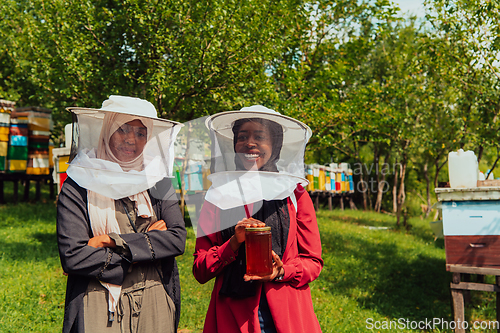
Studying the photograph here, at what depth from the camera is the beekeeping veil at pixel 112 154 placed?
84.3 inches

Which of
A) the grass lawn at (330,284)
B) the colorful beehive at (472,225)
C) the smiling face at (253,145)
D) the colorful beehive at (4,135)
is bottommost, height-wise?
the grass lawn at (330,284)

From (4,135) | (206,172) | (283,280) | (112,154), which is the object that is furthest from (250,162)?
(4,135)

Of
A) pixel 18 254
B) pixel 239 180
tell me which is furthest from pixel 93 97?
pixel 239 180

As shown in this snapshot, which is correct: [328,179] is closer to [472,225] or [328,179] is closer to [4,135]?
[4,135]

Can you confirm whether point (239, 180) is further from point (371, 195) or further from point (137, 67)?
point (371, 195)

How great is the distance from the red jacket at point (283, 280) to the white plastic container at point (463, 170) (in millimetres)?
3855

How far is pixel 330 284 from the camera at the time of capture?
24.7 feet

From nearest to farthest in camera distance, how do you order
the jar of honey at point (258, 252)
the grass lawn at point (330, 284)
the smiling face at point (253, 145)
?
the jar of honey at point (258, 252) < the smiling face at point (253, 145) < the grass lawn at point (330, 284)

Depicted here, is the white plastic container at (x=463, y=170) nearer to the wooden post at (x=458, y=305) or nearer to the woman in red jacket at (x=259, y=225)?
the wooden post at (x=458, y=305)

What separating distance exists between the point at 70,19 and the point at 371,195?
20.0 m

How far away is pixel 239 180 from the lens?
2.08m

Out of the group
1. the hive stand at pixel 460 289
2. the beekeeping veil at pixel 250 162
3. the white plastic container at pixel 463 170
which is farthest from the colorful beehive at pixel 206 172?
the hive stand at pixel 460 289

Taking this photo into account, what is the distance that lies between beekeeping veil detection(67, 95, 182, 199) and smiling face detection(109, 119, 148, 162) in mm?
23

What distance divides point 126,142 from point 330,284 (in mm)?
6234
